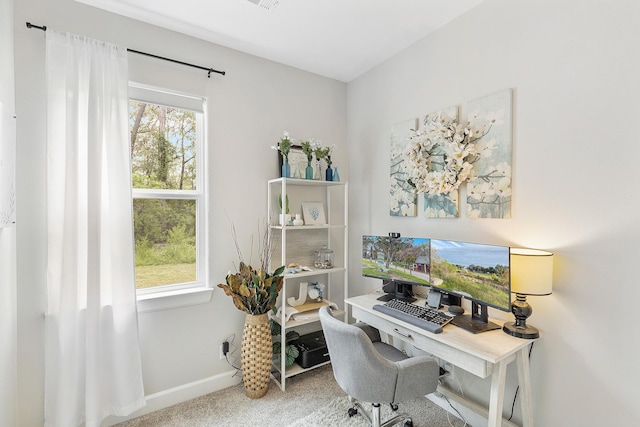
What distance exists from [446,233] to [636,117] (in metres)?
1.11

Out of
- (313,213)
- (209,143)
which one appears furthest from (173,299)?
(313,213)

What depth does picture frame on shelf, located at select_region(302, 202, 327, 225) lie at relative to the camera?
274 cm

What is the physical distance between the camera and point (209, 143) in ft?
7.60

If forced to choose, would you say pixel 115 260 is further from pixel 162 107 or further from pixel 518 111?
pixel 518 111

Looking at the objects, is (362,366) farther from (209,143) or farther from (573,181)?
(209,143)

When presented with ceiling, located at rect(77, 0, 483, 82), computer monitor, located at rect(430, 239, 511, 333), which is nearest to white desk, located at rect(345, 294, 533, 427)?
computer monitor, located at rect(430, 239, 511, 333)

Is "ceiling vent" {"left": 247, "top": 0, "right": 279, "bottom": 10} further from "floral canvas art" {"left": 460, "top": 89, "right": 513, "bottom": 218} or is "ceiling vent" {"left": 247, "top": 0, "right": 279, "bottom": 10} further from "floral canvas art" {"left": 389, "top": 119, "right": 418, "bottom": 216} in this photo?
"floral canvas art" {"left": 460, "top": 89, "right": 513, "bottom": 218}

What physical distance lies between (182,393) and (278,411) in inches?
29.1

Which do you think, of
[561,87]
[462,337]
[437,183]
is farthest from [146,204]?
[561,87]

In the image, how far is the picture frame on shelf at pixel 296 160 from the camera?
8.63 feet

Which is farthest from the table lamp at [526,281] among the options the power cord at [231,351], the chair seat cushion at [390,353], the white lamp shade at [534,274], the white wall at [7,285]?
the white wall at [7,285]

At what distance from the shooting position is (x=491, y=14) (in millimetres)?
1855

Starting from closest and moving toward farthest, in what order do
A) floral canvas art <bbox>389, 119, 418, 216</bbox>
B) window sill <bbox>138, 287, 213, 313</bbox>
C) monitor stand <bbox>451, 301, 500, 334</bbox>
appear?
monitor stand <bbox>451, 301, 500, 334</bbox>, window sill <bbox>138, 287, 213, 313</bbox>, floral canvas art <bbox>389, 119, 418, 216</bbox>

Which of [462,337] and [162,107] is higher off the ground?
[162,107]
